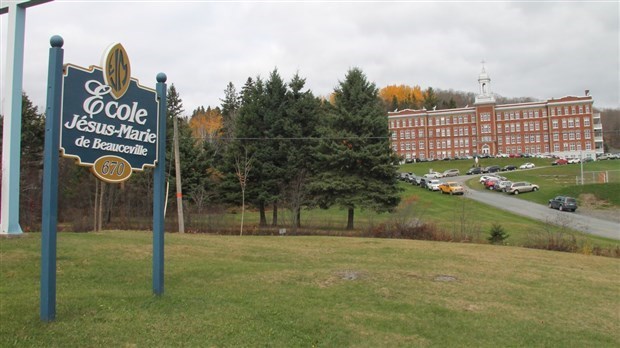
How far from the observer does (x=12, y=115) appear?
1388 centimetres

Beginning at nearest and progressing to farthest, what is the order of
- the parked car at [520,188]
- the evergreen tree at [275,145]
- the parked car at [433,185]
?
the evergreen tree at [275,145]
the parked car at [520,188]
the parked car at [433,185]

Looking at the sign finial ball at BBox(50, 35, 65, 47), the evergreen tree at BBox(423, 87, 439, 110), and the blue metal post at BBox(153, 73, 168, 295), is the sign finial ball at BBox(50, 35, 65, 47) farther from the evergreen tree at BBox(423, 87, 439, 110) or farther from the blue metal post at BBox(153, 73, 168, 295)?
the evergreen tree at BBox(423, 87, 439, 110)

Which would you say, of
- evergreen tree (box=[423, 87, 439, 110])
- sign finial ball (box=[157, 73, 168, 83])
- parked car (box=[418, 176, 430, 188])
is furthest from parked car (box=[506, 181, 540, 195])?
evergreen tree (box=[423, 87, 439, 110])

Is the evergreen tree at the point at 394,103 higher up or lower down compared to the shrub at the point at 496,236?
higher up

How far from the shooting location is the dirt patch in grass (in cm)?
4378

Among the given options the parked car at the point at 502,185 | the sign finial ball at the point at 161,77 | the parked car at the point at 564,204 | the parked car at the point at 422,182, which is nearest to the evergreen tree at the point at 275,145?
the sign finial ball at the point at 161,77

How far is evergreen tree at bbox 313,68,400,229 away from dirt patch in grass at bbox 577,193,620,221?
2397 cm

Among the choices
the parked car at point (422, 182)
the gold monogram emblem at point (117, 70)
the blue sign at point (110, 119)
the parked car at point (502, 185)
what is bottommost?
the blue sign at point (110, 119)

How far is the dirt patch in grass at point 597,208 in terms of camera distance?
4378 centimetres

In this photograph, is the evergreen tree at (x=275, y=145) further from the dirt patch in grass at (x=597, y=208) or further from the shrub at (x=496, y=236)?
the dirt patch in grass at (x=597, y=208)

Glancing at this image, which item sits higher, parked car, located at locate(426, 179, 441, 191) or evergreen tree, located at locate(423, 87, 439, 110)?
evergreen tree, located at locate(423, 87, 439, 110)

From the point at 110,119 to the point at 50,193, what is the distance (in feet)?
4.71

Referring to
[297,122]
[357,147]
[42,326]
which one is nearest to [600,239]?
[357,147]

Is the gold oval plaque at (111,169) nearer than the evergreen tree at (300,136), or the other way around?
the gold oval plaque at (111,169)
